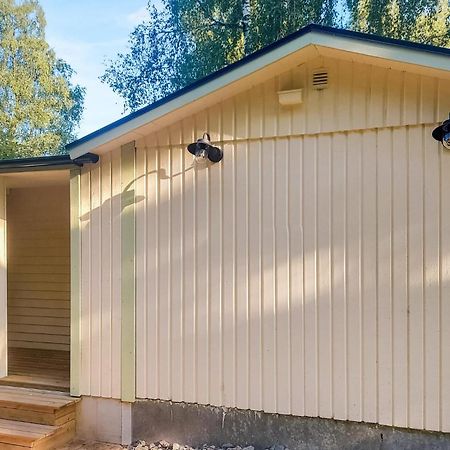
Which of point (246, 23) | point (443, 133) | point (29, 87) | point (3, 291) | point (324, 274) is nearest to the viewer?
point (443, 133)

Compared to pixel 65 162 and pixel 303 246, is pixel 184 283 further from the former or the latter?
pixel 65 162

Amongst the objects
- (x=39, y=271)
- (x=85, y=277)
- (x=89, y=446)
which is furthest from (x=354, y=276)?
(x=39, y=271)

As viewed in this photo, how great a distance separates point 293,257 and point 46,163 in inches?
99.4

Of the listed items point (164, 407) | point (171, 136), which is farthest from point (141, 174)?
point (164, 407)

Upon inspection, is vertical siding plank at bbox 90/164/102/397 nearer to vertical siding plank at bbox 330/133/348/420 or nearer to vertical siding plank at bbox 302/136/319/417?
vertical siding plank at bbox 302/136/319/417

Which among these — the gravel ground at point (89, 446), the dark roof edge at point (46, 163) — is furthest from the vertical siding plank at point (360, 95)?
the gravel ground at point (89, 446)

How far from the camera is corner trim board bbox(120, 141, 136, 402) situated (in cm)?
395

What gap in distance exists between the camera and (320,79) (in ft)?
11.3

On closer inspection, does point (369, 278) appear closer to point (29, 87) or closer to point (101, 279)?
point (101, 279)

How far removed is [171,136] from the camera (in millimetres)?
3908

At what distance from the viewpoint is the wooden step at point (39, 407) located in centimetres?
384

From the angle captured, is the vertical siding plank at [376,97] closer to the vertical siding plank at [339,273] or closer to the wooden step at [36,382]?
the vertical siding plank at [339,273]

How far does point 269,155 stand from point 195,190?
2.38 ft

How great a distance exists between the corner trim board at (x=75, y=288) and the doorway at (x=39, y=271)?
1.95 meters
